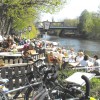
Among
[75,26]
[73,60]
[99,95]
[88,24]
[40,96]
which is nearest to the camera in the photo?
[40,96]

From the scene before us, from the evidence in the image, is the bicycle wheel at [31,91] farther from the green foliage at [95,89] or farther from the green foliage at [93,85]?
the green foliage at [95,89]

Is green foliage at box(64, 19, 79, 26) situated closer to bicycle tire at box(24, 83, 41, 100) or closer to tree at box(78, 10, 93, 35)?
tree at box(78, 10, 93, 35)

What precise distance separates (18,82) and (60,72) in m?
1.89

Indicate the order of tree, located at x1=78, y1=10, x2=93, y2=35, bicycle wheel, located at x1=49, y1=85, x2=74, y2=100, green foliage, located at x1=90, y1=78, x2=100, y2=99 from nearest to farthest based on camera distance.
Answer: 1. bicycle wheel, located at x1=49, y1=85, x2=74, y2=100
2. green foliage, located at x1=90, y1=78, x2=100, y2=99
3. tree, located at x1=78, y1=10, x2=93, y2=35

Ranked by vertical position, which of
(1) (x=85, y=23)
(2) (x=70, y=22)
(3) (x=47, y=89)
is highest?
(3) (x=47, y=89)

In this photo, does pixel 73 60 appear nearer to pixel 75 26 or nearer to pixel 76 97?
pixel 76 97

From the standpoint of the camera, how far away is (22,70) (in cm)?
901

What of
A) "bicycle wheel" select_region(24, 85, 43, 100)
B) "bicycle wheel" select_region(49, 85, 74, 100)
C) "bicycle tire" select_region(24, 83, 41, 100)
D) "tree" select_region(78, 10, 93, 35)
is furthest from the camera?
"tree" select_region(78, 10, 93, 35)

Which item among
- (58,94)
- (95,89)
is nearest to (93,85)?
(95,89)

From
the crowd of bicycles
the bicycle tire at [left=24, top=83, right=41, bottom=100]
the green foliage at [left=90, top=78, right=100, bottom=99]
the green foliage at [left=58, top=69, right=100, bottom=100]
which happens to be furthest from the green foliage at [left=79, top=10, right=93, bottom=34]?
the crowd of bicycles

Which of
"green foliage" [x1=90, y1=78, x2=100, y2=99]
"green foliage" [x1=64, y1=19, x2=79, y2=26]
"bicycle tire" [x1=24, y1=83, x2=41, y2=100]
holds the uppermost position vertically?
"bicycle tire" [x1=24, y1=83, x2=41, y2=100]

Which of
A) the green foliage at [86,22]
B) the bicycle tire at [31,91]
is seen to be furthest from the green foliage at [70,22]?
the bicycle tire at [31,91]

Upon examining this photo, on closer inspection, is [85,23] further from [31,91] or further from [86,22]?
[31,91]

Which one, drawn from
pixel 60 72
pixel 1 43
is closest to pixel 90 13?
pixel 1 43
